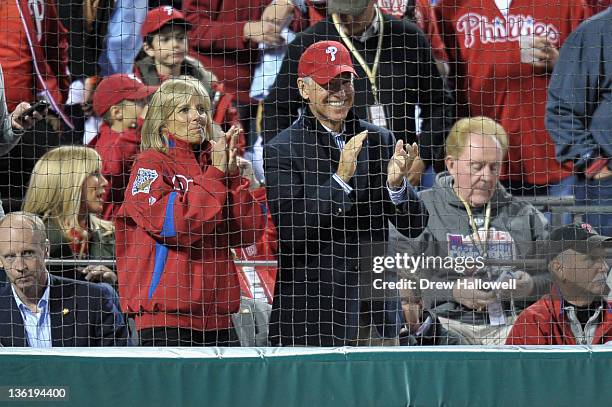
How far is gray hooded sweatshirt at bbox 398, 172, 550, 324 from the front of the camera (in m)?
6.61

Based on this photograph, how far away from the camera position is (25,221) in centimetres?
648

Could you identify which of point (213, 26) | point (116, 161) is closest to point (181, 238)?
point (116, 161)

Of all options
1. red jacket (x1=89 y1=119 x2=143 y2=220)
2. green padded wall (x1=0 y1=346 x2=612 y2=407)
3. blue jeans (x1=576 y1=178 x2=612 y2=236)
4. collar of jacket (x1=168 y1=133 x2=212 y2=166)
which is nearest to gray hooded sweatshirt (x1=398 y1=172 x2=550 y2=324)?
blue jeans (x1=576 y1=178 x2=612 y2=236)

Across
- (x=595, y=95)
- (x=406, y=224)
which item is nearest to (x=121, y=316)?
(x=406, y=224)

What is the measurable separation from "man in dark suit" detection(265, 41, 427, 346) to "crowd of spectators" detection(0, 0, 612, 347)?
0.04 feet

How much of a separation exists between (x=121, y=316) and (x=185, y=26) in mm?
1755

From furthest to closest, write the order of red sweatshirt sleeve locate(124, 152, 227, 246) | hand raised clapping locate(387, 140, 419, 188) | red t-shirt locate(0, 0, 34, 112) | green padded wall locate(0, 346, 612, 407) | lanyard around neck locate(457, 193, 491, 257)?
red t-shirt locate(0, 0, 34, 112), lanyard around neck locate(457, 193, 491, 257), hand raised clapping locate(387, 140, 419, 188), red sweatshirt sleeve locate(124, 152, 227, 246), green padded wall locate(0, 346, 612, 407)

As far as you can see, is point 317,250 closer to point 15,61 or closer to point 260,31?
point 260,31

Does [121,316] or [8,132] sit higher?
[8,132]

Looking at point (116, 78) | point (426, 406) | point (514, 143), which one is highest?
point (116, 78)

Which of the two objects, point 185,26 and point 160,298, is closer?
point 160,298

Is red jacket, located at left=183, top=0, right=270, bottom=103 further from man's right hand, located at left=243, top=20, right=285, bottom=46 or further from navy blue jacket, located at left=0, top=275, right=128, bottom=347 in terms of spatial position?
navy blue jacket, located at left=0, top=275, right=128, bottom=347

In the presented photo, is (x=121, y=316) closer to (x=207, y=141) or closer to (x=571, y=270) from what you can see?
(x=207, y=141)

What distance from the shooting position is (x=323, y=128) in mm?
6582
